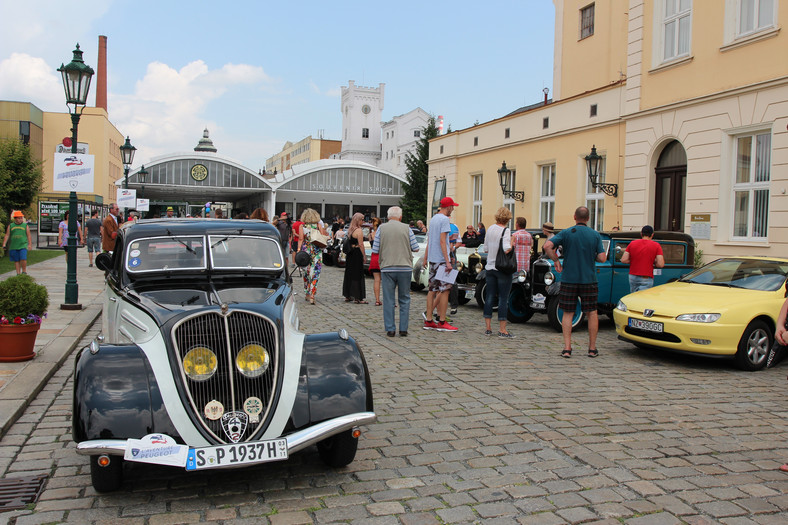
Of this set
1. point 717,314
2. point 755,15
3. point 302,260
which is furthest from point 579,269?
point 755,15

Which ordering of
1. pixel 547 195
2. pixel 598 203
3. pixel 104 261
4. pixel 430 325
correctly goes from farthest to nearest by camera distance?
pixel 547 195, pixel 598 203, pixel 430 325, pixel 104 261

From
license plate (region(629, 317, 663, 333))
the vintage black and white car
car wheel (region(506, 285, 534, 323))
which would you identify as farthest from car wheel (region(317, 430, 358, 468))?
car wheel (region(506, 285, 534, 323))

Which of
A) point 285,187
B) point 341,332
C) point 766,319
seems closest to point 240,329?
point 341,332

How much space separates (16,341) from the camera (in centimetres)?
716

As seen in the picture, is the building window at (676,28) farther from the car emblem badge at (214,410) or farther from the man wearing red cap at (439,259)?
the car emblem badge at (214,410)

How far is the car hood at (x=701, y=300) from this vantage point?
8235 mm

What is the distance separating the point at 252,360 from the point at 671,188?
14.6 meters

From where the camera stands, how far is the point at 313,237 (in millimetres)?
13039

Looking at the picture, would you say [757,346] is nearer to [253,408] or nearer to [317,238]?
[253,408]

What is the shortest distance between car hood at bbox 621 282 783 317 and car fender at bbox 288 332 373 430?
544 centimetres

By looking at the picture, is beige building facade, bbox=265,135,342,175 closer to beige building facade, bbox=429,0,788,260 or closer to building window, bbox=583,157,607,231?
beige building facade, bbox=429,0,788,260

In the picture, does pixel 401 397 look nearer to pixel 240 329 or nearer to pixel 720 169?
pixel 240 329

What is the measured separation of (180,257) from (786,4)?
1298 cm

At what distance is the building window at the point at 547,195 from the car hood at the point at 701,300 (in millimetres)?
12521
